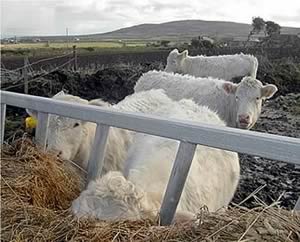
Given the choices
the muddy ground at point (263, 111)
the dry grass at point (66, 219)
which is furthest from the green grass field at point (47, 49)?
the dry grass at point (66, 219)

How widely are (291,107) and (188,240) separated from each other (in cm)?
1070

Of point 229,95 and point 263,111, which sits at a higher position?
point 229,95

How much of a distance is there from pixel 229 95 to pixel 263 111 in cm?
434

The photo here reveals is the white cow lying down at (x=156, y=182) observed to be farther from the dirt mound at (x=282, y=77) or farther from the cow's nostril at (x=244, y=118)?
the dirt mound at (x=282, y=77)

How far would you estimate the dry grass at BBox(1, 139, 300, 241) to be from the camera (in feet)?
7.13

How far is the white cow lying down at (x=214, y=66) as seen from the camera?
14930mm

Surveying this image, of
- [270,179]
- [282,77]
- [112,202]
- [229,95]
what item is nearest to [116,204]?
[112,202]

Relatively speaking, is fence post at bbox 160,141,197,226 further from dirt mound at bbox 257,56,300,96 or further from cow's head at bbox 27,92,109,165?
dirt mound at bbox 257,56,300,96

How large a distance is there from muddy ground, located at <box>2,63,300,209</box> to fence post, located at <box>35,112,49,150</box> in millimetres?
1375

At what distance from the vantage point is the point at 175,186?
2854mm

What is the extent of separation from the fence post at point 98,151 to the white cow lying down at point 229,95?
3980mm

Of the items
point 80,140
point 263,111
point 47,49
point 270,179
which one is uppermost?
point 80,140

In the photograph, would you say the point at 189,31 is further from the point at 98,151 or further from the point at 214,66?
the point at 98,151

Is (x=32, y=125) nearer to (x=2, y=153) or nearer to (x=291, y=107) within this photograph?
(x=2, y=153)
